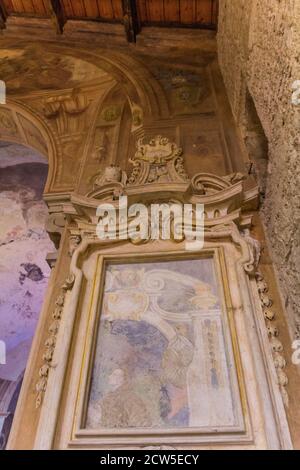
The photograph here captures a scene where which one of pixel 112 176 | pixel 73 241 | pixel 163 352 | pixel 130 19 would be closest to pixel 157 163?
pixel 112 176

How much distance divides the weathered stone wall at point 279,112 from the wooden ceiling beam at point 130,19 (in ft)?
9.72

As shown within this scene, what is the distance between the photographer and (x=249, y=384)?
2539 mm

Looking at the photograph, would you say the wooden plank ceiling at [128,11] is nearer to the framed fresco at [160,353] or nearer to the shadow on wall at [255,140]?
the shadow on wall at [255,140]

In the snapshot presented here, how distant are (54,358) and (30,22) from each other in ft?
22.0

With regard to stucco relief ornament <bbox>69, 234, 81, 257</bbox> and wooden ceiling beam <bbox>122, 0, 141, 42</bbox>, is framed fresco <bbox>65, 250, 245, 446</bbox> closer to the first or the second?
stucco relief ornament <bbox>69, 234, 81, 257</bbox>

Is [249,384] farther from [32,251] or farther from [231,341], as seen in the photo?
[32,251]

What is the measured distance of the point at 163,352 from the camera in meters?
2.84

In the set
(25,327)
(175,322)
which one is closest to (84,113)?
(175,322)

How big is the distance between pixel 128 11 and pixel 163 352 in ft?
19.9

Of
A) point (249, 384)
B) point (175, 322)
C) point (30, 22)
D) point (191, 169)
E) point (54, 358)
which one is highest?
point (30, 22)

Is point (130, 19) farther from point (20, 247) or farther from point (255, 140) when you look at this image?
point (20, 247)

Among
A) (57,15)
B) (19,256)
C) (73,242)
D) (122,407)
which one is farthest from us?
(19,256)

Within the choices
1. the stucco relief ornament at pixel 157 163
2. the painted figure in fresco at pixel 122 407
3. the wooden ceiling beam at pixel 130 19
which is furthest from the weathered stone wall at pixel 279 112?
the wooden ceiling beam at pixel 130 19
